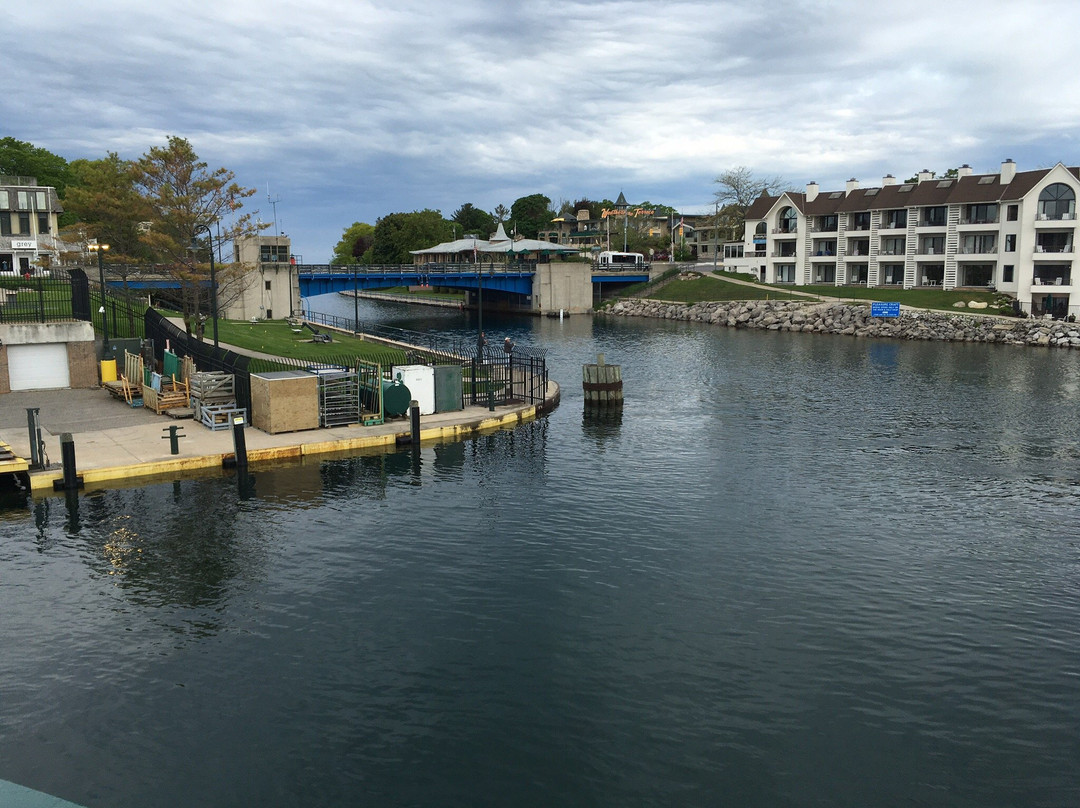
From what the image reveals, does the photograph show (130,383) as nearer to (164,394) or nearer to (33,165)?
(164,394)

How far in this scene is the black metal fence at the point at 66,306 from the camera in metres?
42.3

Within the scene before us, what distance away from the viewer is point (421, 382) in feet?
121

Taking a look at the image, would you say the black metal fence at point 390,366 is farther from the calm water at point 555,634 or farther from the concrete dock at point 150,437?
the calm water at point 555,634

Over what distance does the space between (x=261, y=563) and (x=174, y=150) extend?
4692 centimetres

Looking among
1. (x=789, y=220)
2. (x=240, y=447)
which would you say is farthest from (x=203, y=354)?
(x=789, y=220)

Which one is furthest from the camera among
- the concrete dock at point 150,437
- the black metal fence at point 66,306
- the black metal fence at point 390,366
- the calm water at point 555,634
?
the black metal fence at point 66,306

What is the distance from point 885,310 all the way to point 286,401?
7045cm

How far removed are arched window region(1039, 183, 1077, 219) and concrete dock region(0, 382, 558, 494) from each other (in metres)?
72.7

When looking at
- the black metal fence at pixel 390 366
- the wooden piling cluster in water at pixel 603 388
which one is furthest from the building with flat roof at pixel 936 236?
the black metal fence at pixel 390 366

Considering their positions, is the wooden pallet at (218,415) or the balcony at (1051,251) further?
the balcony at (1051,251)

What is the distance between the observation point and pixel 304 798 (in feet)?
41.0

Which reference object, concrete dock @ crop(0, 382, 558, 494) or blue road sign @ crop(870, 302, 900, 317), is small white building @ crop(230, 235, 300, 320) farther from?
blue road sign @ crop(870, 302, 900, 317)

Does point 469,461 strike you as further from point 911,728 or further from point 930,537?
point 911,728

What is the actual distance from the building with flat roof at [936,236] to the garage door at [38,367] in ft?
269
